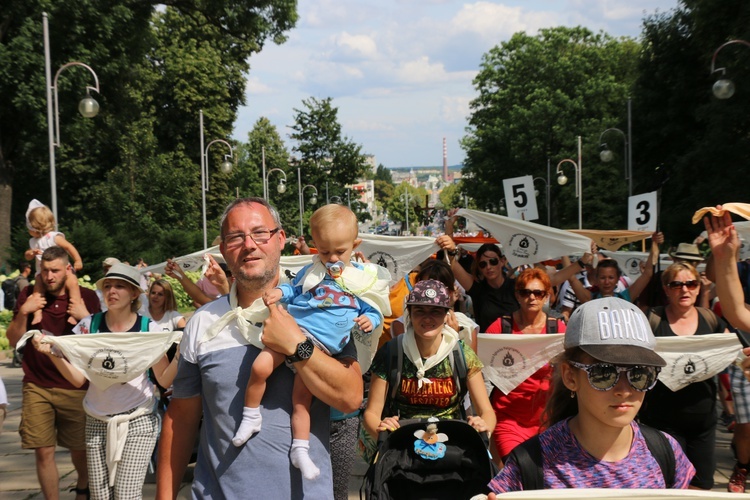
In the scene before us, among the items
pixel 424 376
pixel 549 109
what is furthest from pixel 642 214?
pixel 549 109

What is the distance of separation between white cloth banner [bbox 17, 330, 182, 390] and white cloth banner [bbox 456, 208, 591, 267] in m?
5.49

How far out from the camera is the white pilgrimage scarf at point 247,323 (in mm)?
Result: 2926

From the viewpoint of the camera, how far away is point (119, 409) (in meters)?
5.64

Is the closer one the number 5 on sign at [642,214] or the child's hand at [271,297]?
the child's hand at [271,297]

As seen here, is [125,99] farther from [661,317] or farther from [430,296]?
[430,296]

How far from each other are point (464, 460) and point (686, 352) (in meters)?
2.35

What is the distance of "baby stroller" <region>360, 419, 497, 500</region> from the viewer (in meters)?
4.34

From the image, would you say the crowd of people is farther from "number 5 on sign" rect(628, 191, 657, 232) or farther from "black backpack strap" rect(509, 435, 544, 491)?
"number 5 on sign" rect(628, 191, 657, 232)

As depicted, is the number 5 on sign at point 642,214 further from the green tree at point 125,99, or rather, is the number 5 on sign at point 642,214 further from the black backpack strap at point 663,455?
the green tree at point 125,99

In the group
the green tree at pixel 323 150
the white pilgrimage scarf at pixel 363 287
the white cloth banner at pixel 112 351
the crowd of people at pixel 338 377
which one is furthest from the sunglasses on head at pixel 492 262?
the green tree at pixel 323 150

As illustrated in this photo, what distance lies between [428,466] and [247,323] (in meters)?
1.84

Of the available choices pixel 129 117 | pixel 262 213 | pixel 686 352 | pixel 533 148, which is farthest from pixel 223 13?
pixel 533 148

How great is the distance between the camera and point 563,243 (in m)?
10.7

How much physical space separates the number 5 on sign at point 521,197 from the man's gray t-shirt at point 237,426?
1172 cm
